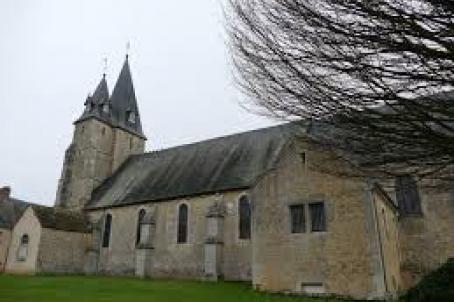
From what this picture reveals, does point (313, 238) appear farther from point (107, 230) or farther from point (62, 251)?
point (62, 251)

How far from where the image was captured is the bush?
37.6 ft

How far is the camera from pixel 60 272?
28469 millimetres

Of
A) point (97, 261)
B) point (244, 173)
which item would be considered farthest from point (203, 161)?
point (97, 261)

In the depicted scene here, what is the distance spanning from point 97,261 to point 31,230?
475 cm

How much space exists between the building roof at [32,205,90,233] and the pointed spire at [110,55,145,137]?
10.2 m

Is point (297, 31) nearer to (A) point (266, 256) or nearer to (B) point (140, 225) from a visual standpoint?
(A) point (266, 256)

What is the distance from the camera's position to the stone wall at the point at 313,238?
15008mm

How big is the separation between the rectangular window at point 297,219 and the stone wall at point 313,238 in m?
0.17

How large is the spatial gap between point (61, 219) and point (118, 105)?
13.7 meters

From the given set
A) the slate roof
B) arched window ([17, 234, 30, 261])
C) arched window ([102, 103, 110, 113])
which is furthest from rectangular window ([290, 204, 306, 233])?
arched window ([102, 103, 110, 113])

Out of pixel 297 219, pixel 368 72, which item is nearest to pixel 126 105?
pixel 297 219

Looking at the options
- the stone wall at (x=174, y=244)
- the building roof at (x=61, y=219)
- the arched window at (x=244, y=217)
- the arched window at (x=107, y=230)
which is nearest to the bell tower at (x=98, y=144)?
the building roof at (x=61, y=219)

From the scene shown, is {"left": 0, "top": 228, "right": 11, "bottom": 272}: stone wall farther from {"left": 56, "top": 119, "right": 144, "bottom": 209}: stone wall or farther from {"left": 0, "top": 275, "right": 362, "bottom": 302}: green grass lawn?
{"left": 0, "top": 275, "right": 362, "bottom": 302}: green grass lawn

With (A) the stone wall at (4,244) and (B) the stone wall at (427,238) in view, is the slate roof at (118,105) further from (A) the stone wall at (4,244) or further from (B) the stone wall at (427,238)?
(B) the stone wall at (427,238)
